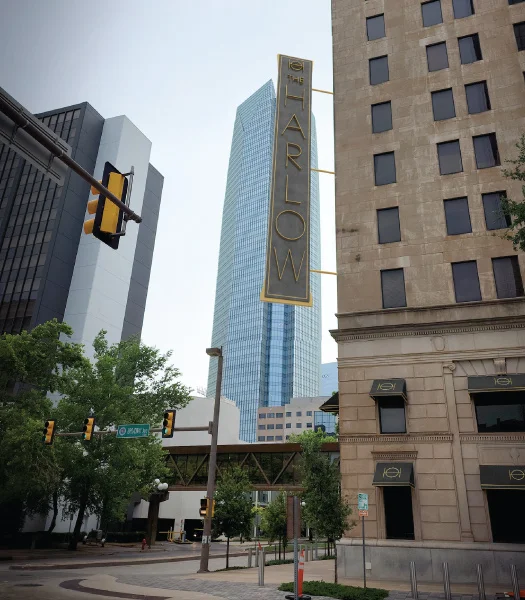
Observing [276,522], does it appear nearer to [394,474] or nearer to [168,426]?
[168,426]

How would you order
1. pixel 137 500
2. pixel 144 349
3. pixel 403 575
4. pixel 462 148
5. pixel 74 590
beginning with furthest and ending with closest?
1. pixel 137 500
2. pixel 144 349
3. pixel 462 148
4. pixel 403 575
5. pixel 74 590

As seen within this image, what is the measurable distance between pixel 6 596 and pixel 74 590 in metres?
3.01

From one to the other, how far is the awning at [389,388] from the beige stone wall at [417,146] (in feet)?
13.5

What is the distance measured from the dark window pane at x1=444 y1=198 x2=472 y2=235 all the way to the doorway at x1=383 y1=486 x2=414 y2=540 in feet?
42.8

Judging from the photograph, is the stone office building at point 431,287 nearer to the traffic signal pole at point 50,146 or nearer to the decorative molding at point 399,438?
the decorative molding at point 399,438

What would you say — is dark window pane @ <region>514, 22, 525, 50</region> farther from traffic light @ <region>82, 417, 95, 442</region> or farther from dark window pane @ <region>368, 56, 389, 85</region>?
traffic light @ <region>82, 417, 95, 442</region>

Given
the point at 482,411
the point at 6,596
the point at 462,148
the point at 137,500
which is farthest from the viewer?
the point at 137,500

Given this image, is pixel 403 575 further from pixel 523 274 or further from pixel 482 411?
pixel 523 274

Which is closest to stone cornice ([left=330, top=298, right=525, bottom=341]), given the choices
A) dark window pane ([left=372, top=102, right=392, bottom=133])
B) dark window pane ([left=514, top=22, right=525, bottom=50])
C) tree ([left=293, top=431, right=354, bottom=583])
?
tree ([left=293, top=431, right=354, bottom=583])

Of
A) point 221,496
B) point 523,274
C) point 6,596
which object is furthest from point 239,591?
point 523,274

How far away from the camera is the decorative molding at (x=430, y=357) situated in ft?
76.1

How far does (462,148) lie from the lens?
27.5 m

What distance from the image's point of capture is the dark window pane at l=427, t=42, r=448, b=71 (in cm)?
2972

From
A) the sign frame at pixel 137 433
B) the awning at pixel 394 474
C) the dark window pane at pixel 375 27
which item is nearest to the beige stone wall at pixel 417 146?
the dark window pane at pixel 375 27
